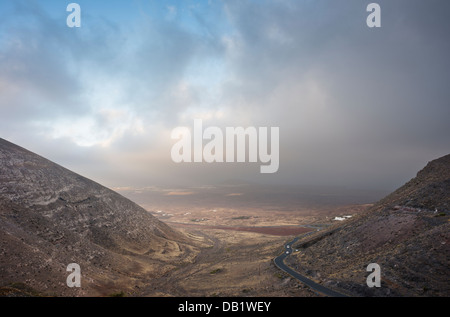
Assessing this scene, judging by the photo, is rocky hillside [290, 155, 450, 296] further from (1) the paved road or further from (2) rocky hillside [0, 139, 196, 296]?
(2) rocky hillside [0, 139, 196, 296]

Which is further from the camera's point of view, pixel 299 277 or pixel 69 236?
pixel 69 236

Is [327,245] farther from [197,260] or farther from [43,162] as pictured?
[43,162]

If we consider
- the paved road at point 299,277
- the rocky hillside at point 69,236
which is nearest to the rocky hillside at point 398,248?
the paved road at point 299,277

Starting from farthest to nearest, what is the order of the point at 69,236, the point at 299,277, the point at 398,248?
the point at 69,236 < the point at 299,277 < the point at 398,248

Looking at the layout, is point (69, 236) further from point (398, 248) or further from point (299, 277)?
point (398, 248)

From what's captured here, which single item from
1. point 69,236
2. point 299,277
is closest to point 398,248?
point 299,277

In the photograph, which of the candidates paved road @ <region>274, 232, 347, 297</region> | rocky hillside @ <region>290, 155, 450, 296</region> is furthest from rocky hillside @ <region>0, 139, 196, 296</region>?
rocky hillside @ <region>290, 155, 450, 296</region>
